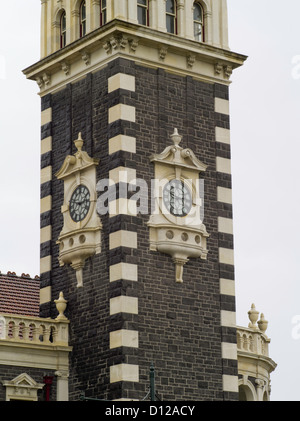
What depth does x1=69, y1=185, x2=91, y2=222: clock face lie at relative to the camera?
1953 inches

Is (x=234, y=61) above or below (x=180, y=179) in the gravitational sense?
above

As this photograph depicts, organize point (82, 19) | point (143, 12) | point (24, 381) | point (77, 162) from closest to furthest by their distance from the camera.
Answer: point (24, 381)
point (77, 162)
point (143, 12)
point (82, 19)

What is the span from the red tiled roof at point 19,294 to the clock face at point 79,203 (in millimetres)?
4805

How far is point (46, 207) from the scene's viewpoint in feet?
171

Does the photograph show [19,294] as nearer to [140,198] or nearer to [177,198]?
[140,198]

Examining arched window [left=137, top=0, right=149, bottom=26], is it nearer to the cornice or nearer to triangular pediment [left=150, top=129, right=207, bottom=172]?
the cornice

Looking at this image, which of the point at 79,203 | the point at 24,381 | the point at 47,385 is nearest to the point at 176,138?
the point at 79,203

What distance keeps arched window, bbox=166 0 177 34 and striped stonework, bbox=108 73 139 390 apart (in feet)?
11.1

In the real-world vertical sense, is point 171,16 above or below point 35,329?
above

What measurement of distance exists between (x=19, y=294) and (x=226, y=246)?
8.72m

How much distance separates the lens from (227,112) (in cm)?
5238
